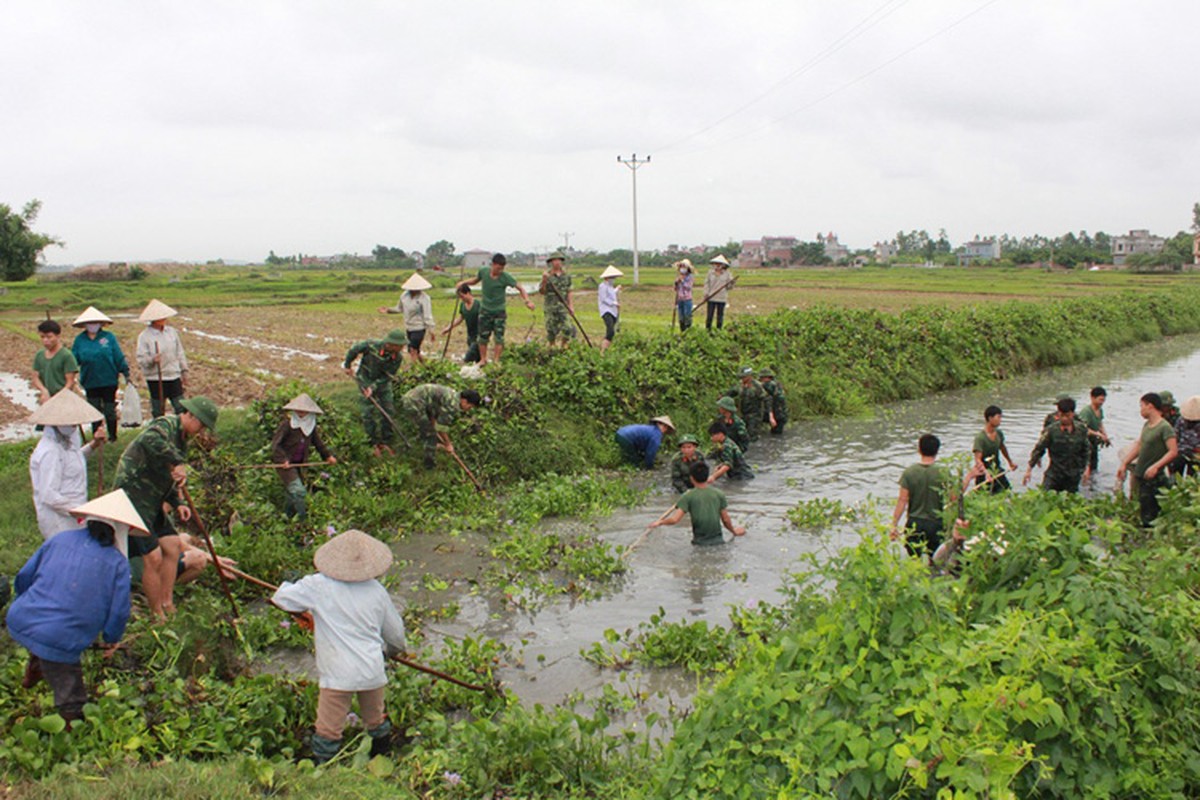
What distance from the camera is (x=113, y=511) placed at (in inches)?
212

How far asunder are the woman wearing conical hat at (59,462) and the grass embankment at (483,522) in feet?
3.41

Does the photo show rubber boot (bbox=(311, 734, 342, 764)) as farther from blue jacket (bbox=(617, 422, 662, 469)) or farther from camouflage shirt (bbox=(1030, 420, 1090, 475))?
camouflage shirt (bbox=(1030, 420, 1090, 475))

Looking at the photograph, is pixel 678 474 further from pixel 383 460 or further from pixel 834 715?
pixel 834 715

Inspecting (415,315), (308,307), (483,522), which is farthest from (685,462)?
(308,307)

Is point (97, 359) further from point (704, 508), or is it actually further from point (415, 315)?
point (704, 508)

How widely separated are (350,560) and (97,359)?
6948mm

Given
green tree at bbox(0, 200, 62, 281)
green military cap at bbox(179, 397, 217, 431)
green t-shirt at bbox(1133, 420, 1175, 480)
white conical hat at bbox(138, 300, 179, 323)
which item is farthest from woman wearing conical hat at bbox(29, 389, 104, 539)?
green tree at bbox(0, 200, 62, 281)

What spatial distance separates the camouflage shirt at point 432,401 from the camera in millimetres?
10773

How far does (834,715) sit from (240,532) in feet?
22.1

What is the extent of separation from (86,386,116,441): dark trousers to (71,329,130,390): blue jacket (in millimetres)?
61

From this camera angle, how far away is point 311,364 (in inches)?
821

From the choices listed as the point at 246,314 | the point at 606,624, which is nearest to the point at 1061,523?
the point at 606,624

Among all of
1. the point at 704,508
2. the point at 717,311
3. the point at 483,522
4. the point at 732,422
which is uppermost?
the point at 717,311

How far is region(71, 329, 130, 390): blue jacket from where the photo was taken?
33.8 feet
